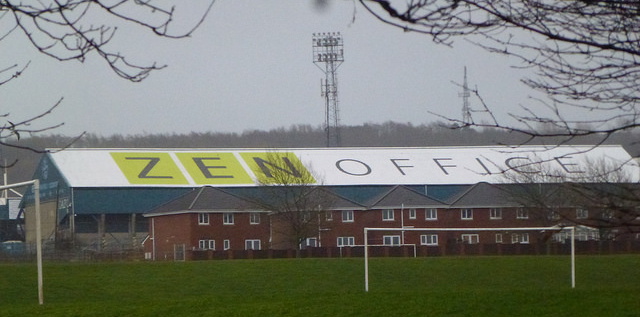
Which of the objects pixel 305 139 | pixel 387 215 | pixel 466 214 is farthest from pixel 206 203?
pixel 305 139

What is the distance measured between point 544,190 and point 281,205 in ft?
132

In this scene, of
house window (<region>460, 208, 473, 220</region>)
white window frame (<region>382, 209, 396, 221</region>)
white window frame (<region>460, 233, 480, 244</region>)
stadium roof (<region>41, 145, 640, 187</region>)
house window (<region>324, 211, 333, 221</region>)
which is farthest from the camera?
stadium roof (<region>41, 145, 640, 187</region>)

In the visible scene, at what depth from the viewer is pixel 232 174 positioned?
6469 cm

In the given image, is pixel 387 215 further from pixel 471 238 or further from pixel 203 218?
pixel 203 218

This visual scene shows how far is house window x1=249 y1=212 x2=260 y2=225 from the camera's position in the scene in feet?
188

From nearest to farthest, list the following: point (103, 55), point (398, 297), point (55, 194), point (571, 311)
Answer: point (103, 55), point (571, 311), point (398, 297), point (55, 194)

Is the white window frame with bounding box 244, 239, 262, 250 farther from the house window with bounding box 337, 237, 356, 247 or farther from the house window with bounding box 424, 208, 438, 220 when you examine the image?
the house window with bounding box 424, 208, 438, 220

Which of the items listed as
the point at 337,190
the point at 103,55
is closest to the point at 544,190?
the point at 103,55

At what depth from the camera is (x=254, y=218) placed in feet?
188

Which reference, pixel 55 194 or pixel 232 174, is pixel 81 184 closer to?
pixel 55 194

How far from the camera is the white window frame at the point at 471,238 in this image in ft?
171

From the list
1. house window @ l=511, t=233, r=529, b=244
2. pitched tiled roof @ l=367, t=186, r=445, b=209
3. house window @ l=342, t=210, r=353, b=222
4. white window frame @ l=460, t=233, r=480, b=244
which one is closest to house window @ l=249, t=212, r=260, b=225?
house window @ l=342, t=210, r=353, b=222

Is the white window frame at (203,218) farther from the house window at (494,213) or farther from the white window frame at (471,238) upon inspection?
the house window at (494,213)

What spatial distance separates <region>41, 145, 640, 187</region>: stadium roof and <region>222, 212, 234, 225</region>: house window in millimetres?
4218
